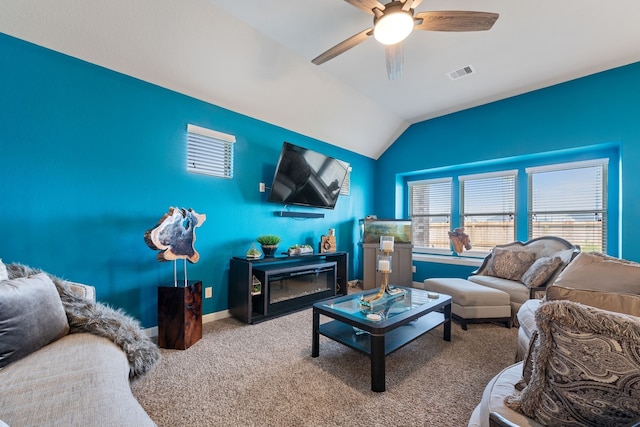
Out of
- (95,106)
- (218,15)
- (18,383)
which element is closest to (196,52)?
(218,15)

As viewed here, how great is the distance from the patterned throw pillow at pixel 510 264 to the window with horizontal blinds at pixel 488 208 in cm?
73

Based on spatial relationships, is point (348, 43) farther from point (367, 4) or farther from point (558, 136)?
point (558, 136)

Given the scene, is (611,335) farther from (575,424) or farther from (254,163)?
(254,163)

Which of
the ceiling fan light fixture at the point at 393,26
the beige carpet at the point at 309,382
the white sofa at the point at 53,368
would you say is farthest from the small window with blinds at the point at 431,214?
the white sofa at the point at 53,368

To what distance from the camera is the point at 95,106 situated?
225 centimetres

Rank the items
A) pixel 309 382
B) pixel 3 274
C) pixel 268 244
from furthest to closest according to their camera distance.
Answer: pixel 268 244
pixel 309 382
pixel 3 274

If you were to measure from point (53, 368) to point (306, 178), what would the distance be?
295 centimetres

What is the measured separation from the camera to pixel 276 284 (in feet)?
10.2

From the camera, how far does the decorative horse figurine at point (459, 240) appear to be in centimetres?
423

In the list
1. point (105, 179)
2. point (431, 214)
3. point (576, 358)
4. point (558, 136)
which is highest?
point (558, 136)

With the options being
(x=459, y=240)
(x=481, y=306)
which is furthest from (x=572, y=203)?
(x=481, y=306)

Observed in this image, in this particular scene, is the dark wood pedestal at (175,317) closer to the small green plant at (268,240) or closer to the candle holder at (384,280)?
the small green plant at (268,240)

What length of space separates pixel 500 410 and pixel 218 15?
3.23 m

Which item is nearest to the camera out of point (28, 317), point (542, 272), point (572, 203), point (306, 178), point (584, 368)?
point (584, 368)
